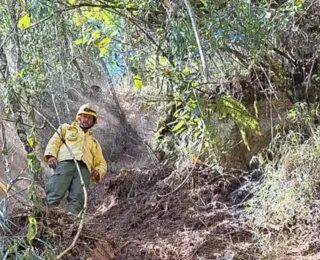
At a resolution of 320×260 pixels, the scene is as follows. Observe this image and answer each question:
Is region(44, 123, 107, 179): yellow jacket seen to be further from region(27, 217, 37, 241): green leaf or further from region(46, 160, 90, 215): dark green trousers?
region(27, 217, 37, 241): green leaf

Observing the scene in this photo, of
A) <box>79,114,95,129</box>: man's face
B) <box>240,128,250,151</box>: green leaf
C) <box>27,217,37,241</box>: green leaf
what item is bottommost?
<box>240,128,250,151</box>: green leaf

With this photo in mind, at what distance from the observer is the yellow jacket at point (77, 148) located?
470cm

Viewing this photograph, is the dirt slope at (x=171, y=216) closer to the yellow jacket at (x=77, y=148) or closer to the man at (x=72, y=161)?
the man at (x=72, y=161)

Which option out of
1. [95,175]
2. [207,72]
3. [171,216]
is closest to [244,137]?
[171,216]

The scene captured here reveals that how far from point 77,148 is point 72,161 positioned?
14 cm

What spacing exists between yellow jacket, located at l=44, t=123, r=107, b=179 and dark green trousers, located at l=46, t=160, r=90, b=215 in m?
0.11

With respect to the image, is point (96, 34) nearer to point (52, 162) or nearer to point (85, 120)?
point (85, 120)

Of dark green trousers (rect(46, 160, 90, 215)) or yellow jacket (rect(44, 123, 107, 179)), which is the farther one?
yellow jacket (rect(44, 123, 107, 179))

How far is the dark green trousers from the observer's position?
450 centimetres

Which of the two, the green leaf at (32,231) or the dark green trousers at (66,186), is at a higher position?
the green leaf at (32,231)

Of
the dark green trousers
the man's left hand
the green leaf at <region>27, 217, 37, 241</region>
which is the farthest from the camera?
the man's left hand

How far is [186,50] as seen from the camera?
10.9ft

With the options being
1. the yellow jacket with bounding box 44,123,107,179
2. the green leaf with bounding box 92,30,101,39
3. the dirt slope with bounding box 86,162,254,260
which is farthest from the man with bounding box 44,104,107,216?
the green leaf with bounding box 92,30,101,39

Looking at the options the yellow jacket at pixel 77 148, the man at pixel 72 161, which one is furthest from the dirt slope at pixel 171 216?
the yellow jacket at pixel 77 148
